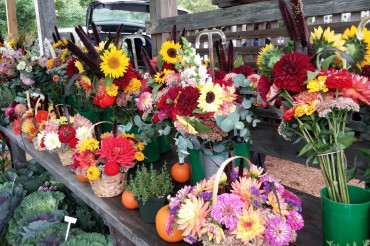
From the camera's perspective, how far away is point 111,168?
1046 mm

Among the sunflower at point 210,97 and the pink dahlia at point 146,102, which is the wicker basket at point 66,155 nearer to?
the pink dahlia at point 146,102

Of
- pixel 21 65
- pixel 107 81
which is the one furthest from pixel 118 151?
pixel 21 65

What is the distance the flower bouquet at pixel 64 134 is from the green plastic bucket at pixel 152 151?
0.26 meters

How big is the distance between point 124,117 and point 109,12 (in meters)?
6.67

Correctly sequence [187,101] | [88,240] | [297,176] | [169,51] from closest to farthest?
[187,101] → [169,51] → [88,240] → [297,176]

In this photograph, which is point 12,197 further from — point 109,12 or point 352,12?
point 109,12

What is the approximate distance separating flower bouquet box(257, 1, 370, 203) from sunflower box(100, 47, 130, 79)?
59cm

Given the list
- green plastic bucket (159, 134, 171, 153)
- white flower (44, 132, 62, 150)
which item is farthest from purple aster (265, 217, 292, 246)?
white flower (44, 132, 62, 150)

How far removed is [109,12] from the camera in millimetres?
7398

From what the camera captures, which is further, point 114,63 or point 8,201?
point 8,201

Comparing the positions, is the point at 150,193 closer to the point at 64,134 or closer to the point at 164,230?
the point at 164,230

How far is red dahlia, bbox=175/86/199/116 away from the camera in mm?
873

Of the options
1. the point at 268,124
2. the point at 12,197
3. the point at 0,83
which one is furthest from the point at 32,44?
the point at 268,124

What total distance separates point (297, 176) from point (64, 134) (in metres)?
2.66
